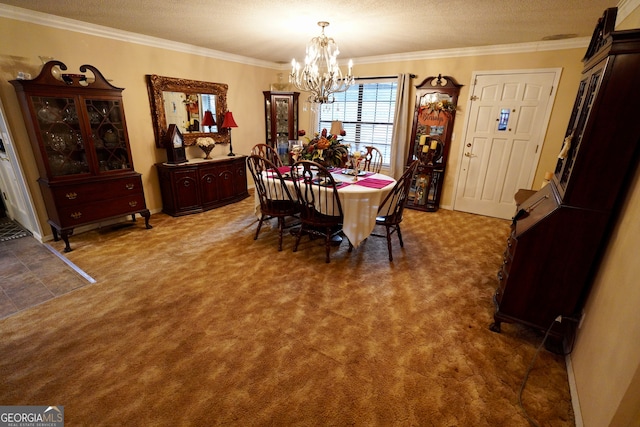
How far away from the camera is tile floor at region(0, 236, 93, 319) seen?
231 cm

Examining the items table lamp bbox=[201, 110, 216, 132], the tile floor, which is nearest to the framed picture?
table lamp bbox=[201, 110, 216, 132]

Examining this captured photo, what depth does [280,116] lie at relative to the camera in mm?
5570

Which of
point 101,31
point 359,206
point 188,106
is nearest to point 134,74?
point 101,31

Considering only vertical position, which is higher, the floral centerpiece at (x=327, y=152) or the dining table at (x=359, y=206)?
the floral centerpiece at (x=327, y=152)

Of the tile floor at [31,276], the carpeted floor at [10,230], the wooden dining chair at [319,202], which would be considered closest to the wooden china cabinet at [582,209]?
the wooden dining chair at [319,202]

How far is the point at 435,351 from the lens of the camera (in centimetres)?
187

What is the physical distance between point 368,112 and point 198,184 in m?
3.20

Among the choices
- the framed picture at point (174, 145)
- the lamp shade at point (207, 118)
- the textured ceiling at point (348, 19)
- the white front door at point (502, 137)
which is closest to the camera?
the textured ceiling at point (348, 19)

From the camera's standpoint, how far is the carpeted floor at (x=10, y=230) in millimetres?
3422

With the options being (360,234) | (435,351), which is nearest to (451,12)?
(360,234)

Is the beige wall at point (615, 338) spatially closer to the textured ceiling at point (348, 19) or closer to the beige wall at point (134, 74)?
the textured ceiling at point (348, 19)

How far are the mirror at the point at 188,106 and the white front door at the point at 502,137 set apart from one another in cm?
398

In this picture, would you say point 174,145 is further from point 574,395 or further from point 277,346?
point 574,395

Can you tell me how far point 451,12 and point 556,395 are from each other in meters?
3.06
